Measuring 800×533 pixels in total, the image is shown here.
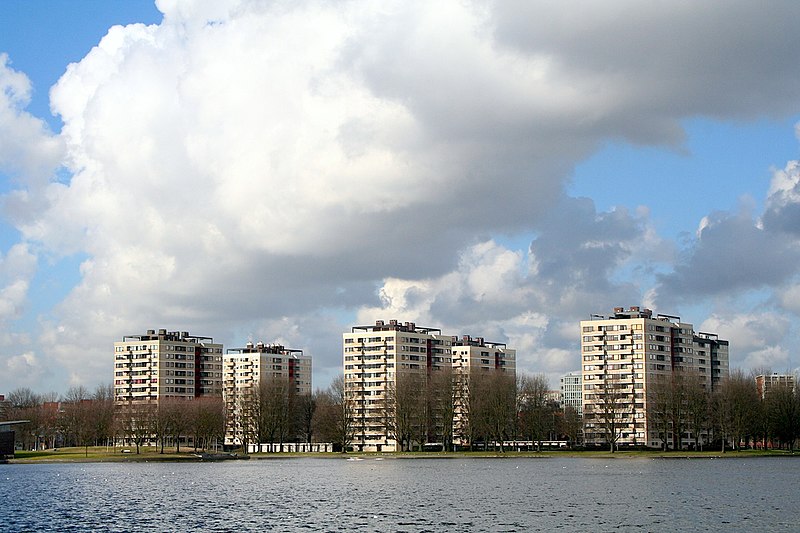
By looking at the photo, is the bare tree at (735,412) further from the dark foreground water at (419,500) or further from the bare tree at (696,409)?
the dark foreground water at (419,500)

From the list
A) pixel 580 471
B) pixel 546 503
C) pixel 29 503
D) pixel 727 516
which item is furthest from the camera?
pixel 580 471

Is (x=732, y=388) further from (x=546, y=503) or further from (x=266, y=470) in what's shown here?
(x=546, y=503)

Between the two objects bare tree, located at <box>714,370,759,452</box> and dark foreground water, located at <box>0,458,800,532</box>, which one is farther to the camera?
bare tree, located at <box>714,370,759,452</box>

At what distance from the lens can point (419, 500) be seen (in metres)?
91.9

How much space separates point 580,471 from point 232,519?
69104 mm

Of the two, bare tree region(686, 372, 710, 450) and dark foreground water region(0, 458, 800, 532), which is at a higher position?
bare tree region(686, 372, 710, 450)

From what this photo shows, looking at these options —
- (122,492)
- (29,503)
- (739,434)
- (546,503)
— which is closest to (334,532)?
(546,503)

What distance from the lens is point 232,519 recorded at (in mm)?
→ 76875

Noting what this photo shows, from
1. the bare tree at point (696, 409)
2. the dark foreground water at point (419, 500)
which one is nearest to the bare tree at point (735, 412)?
the bare tree at point (696, 409)

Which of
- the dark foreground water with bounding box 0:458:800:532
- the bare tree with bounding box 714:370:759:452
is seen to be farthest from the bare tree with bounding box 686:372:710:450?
the dark foreground water with bounding box 0:458:800:532

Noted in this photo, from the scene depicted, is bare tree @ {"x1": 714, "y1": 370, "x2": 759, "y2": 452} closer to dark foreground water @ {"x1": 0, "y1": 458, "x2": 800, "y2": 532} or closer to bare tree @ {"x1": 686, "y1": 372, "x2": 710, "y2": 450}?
bare tree @ {"x1": 686, "y1": 372, "x2": 710, "y2": 450}

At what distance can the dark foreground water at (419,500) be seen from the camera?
7194 centimetres

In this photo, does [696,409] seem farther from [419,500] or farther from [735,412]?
[419,500]

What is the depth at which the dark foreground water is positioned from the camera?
71.9 metres
